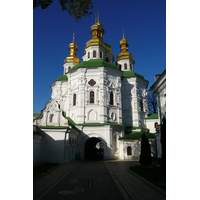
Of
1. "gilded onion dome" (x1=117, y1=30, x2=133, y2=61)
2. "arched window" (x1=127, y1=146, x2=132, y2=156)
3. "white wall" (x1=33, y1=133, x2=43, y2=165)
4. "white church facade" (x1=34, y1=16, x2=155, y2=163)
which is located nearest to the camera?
"white wall" (x1=33, y1=133, x2=43, y2=165)

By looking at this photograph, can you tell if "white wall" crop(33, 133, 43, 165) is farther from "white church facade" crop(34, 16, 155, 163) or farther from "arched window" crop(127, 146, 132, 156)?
"arched window" crop(127, 146, 132, 156)

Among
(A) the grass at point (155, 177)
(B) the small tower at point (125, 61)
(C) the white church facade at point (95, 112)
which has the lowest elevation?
(A) the grass at point (155, 177)

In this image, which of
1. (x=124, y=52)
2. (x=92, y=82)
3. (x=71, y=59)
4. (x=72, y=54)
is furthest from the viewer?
(x=72, y=54)

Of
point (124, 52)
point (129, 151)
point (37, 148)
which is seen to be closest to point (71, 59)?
point (124, 52)

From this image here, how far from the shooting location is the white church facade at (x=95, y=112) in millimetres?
20969

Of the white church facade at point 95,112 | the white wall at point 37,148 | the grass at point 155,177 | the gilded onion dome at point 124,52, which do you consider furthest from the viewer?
the gilded onion dome at point 124,52

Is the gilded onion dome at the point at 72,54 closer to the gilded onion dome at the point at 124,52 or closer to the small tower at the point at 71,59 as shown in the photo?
the small tower at the point at 71,59

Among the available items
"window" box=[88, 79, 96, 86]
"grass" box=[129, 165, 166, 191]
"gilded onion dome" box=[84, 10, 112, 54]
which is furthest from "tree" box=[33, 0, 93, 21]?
"gilded onion dome" box=[84, 10, 112, 54]

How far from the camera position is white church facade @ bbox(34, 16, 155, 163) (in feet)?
68.8

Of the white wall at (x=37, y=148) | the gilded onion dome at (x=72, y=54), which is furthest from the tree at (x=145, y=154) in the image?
the gilded onion dome at (x=72, y=54)

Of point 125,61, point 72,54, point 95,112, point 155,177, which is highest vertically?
point 72,54

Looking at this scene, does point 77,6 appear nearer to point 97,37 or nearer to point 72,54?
point 97,37

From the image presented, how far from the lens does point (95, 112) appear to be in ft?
87.7

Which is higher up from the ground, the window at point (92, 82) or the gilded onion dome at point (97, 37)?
the gilded onion dome at point (97, 37)
